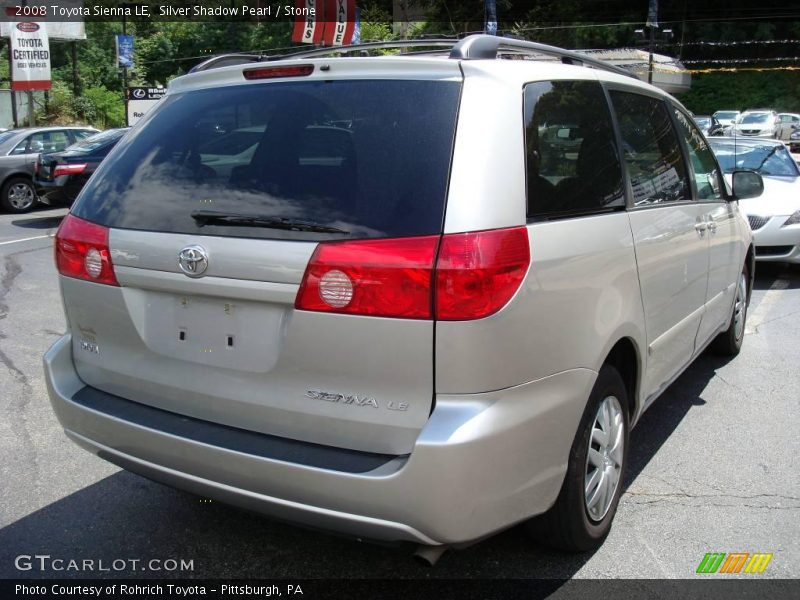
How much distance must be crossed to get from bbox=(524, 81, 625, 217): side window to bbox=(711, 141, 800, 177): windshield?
740 cm

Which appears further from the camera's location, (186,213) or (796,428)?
(796,428)

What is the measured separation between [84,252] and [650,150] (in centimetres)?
251

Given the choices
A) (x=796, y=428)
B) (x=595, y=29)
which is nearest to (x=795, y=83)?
(x=595, y=29)

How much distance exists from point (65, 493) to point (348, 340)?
6.64ft

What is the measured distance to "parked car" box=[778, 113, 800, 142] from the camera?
3338cm

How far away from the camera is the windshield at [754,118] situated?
33.1m

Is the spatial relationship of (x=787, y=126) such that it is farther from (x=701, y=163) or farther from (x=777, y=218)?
(x=701, y=163)

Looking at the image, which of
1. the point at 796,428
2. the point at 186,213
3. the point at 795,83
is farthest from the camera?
the point at 795,83

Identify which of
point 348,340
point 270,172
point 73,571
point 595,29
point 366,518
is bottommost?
point 73,571

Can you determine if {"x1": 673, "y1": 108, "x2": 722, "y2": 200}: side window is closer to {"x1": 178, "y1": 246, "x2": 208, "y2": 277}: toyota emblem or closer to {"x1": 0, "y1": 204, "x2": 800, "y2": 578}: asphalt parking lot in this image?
{"x1": 0, "y1": 204, "x2": 800, "y2": 578}: asphalt parking lot

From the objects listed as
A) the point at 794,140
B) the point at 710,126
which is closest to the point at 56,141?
the point at 710,126

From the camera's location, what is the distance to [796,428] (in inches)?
172

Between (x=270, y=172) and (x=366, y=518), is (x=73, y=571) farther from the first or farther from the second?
(x=270, y=172)

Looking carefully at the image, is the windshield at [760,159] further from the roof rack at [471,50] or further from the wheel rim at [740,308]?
the roof rack at [471,50]
